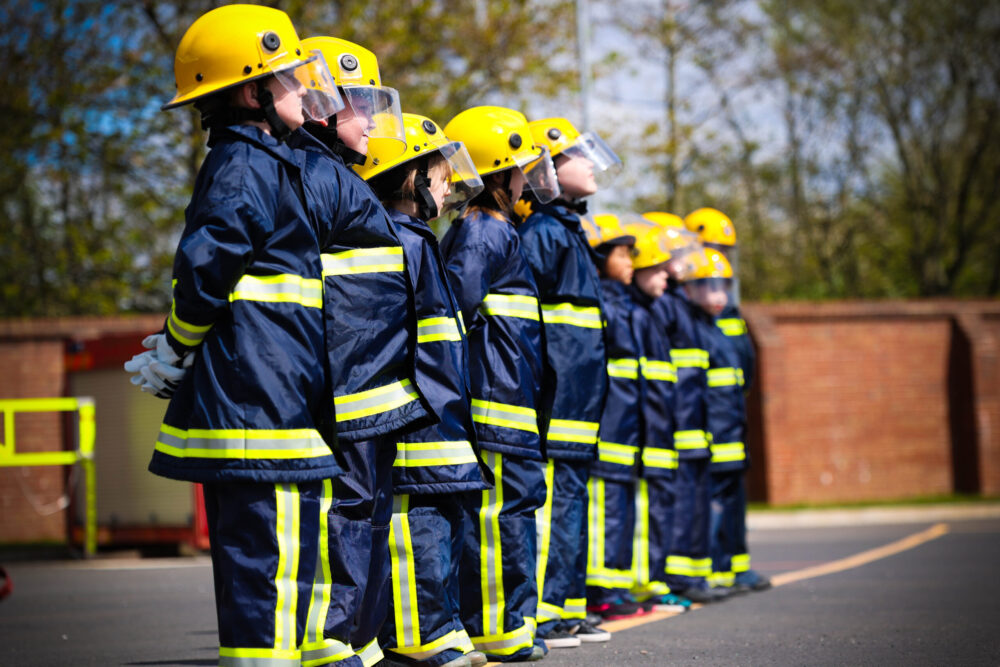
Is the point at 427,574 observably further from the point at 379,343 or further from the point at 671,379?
the point at 671,379

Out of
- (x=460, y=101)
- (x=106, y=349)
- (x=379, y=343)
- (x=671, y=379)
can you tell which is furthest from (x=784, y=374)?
(x=379, y=343)

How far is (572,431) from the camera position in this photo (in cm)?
561

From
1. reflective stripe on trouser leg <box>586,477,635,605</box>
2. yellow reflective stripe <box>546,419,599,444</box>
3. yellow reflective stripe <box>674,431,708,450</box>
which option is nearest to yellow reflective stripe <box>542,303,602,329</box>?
yellow reflective stripe <box>546,419,599,444</box>

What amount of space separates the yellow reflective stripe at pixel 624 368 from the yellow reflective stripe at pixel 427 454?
6.57 feet

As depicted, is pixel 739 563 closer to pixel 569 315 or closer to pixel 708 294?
pixel 708 294

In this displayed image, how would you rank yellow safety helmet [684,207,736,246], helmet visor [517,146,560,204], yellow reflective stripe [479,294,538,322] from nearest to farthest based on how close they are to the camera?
yellow reflective stripe [479,294,538,322] < helmet visor [517,146,560,204] < yellow safety helmet [684,207,736,246]

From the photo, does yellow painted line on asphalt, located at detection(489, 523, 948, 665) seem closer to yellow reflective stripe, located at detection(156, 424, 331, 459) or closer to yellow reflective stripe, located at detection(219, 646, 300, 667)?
yellow reflective stripe, located at detection(219, 646, 300, 667)

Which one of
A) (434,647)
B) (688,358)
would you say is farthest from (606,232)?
(434,647)

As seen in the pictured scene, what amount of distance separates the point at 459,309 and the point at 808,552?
7455mm

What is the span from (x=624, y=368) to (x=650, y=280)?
1.06 metres

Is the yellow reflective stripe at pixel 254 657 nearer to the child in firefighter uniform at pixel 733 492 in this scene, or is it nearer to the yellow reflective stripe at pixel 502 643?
the yellow reflective stripe at pixel 502 643

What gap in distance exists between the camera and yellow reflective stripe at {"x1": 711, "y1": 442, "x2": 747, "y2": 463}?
7.68 metres

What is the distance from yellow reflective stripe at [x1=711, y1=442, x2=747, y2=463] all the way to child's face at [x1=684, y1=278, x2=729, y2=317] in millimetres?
899

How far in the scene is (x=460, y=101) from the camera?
65.9 feet
